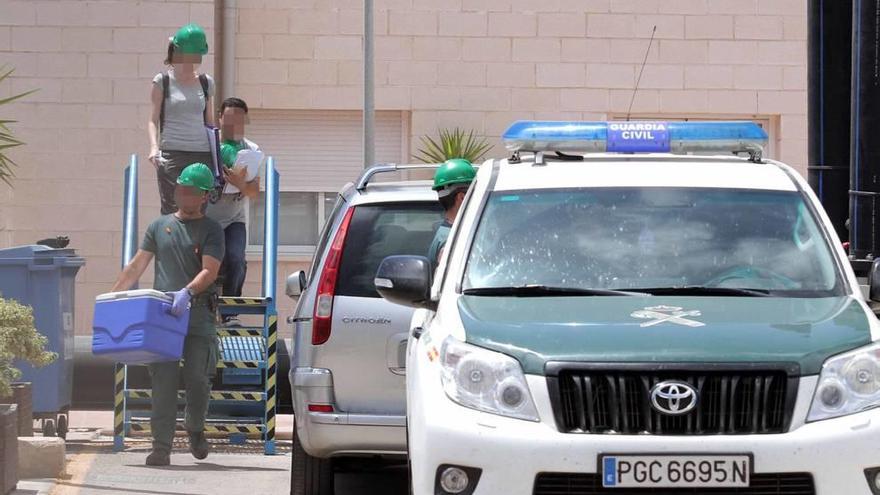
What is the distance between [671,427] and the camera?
18.8ft

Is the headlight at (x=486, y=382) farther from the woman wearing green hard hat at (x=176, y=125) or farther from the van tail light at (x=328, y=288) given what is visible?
the woman wearing green hard hat at (x=176, y=125)

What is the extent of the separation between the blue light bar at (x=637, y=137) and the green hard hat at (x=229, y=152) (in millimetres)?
5616

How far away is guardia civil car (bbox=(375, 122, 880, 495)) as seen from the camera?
18.6 feet

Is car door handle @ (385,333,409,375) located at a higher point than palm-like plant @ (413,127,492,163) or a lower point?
lower

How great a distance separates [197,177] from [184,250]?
0.49m

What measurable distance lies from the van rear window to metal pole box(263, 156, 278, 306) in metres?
3.34

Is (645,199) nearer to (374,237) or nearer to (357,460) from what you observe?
(374,237)

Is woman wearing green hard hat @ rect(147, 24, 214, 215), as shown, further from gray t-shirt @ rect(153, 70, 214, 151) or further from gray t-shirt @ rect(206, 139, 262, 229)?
gray t-shirt @ rect(206, 139, 262, 229)

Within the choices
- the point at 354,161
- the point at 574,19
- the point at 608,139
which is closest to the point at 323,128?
the point at 354,161

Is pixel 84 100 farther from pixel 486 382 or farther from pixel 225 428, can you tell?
pixel 486 382

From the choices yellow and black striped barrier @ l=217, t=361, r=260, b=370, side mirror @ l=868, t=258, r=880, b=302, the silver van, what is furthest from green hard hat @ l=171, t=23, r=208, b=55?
side mirror @ l=868, t=258, r=880, b=302

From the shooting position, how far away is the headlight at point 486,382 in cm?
581

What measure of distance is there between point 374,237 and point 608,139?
5.21 feet

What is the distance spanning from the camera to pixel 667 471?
5.66 m
